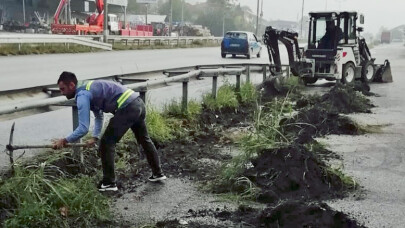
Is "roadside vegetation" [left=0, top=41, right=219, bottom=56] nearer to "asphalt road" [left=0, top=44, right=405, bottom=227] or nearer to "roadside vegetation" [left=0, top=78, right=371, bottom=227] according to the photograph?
"asphalt road" [left=0, top=44, right=405, bottom=227]

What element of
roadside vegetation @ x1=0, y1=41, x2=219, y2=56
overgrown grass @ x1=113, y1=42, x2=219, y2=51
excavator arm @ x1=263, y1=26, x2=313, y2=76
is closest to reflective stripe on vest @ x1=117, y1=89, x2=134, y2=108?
excavator arm @ x1=263, y1=26, x2=313, y2=76

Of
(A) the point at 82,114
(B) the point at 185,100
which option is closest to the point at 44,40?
(B) the point at 185,100

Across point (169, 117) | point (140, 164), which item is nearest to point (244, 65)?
point (169, 117)

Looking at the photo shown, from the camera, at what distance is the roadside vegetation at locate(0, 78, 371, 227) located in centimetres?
447

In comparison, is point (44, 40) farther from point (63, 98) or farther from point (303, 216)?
point (303, 216)

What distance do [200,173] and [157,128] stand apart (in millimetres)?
1670

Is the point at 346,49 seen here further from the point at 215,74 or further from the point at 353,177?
the point at 353,177

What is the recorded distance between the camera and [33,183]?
4.52 meters

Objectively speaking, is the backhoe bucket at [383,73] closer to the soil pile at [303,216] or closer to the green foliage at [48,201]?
the soil pile at [303,216]

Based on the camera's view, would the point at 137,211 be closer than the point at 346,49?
Yes

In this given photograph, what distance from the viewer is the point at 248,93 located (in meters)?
12.2

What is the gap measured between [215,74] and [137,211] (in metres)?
6.12

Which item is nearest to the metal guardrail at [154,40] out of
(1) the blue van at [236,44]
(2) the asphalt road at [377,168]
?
(1) the blue van at [236,44]

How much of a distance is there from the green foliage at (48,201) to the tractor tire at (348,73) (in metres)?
15.0
